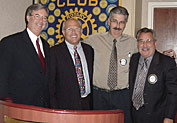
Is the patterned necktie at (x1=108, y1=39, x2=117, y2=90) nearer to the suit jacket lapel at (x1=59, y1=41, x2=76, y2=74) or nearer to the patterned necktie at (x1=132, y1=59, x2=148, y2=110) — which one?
the patterned necktie at (x1=132, y1=59, x2=148, y2=110)

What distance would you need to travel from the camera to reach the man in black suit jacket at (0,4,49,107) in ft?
5.55

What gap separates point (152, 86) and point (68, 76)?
2.49 feet

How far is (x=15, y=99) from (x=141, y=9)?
313cm

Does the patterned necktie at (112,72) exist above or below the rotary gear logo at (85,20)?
below

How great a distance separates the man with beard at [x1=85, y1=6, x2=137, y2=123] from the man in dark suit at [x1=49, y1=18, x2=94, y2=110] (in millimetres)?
254

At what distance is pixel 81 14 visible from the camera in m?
3.43

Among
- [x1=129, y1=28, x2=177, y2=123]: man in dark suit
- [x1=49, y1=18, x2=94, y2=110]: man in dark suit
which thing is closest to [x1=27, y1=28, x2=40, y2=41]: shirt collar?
[x1=49, y1=18, x2=94, y2=110]: man in dark suit

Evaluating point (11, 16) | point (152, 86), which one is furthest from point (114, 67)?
point (11, 16)

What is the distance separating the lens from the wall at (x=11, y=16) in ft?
9.50

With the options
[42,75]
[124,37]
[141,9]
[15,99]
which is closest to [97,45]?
[124,37]

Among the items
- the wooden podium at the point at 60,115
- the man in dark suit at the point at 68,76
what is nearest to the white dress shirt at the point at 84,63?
the man in dark suit at the point at 68,76

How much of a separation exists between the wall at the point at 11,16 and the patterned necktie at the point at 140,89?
1.98 m

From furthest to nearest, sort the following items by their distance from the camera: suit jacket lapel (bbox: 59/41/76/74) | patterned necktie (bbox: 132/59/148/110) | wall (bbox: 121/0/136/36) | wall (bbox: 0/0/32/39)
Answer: wall (bbox: 121/0/136/36) < wall (bbox: 0/0/32/39) < suit jacket lapel (bbox: 59/41/76/74) < patterned necktie (bbox: 132/59/148/110)

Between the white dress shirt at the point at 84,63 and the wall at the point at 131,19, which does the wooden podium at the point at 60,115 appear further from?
the wall at the point at 131,19
